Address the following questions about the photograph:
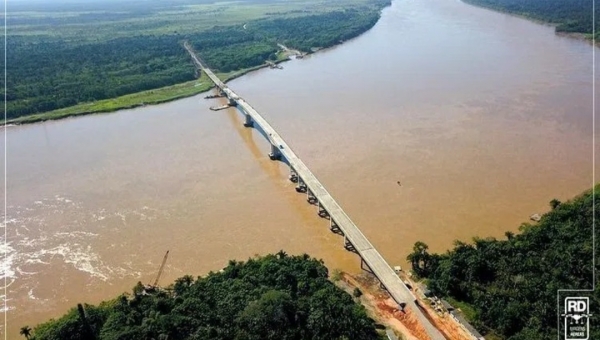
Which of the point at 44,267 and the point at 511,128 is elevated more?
the point at 44,267

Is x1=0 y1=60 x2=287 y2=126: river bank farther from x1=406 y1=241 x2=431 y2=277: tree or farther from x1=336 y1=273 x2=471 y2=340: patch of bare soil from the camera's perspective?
x1=406 y1=241 x2=431 y2=277: tree

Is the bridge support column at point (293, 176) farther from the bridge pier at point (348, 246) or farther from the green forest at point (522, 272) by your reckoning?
the green forest at point (522, 272)

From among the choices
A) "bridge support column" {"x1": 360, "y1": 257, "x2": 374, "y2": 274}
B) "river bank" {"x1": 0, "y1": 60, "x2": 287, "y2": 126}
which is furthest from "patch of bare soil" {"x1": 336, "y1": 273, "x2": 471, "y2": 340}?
"river bank" {"x1": 0, "y1": 60, "x2": 287, "y2": 126}

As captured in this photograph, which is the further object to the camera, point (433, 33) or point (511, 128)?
point (433, 33)

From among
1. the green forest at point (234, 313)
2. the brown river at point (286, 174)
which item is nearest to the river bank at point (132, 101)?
the brown river at point (286, 174)

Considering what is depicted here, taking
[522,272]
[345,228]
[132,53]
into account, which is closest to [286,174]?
[345,228]

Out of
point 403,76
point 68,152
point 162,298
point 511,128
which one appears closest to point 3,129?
point 68,152

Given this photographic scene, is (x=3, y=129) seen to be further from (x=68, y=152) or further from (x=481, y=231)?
(x=481, y=231)
